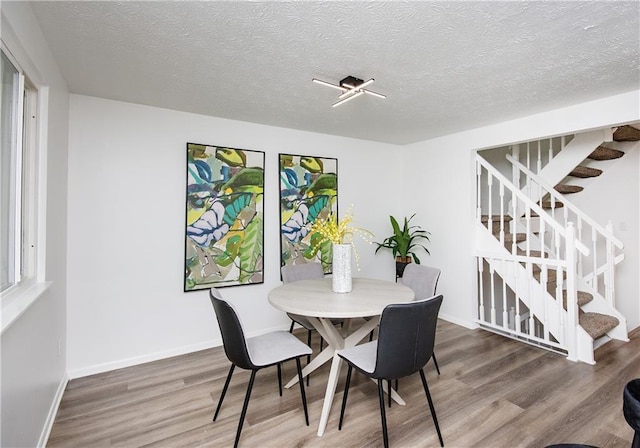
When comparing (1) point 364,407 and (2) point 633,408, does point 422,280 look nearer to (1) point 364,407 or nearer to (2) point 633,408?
(1) point 364,407

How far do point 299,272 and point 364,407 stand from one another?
1.32 m

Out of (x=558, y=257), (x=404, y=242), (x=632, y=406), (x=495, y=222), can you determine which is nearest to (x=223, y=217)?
(x=404, y=242)

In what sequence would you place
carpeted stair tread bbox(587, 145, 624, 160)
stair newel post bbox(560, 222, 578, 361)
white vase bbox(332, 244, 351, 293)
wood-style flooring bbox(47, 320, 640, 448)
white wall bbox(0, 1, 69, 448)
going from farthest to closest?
carpeted stair tread bbox(587, 145, 624, 160) < stair newel post bbox(560, 222, 578, 361) < white vase bbox(332, 244, 351, 293) < wood-style flooring bbox(47, 320, 640, 448) < white wall bbox(0, 1, 69, 448)

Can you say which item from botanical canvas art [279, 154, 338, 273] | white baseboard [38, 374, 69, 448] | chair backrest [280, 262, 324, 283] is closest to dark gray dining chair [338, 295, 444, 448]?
chair backrest [280, 262, 324, 283]

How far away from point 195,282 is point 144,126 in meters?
1.53

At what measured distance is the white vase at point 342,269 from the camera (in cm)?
237

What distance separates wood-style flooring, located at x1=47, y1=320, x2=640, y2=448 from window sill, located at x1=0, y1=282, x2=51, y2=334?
3.05ft

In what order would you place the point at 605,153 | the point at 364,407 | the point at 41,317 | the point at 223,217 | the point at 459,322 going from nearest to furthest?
the point at 41,317
the point at 364,407
the point at 223,217
the point at 605,153
the point at 459,322

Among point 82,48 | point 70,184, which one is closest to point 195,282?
point 70,184

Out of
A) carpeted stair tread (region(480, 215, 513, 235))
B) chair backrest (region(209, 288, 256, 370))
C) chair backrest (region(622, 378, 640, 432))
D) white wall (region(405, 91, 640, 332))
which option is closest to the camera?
chair backrest (region(622, 378, 640, 432))

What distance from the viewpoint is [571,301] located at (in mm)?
2873

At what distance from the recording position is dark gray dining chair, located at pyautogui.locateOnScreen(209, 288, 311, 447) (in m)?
1.71

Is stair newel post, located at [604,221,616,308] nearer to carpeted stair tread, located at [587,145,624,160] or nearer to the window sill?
carpeted stair tread, located at [587,145,624,160]

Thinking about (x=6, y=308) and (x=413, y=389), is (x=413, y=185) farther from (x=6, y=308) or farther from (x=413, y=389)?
(x=6, y=308)
